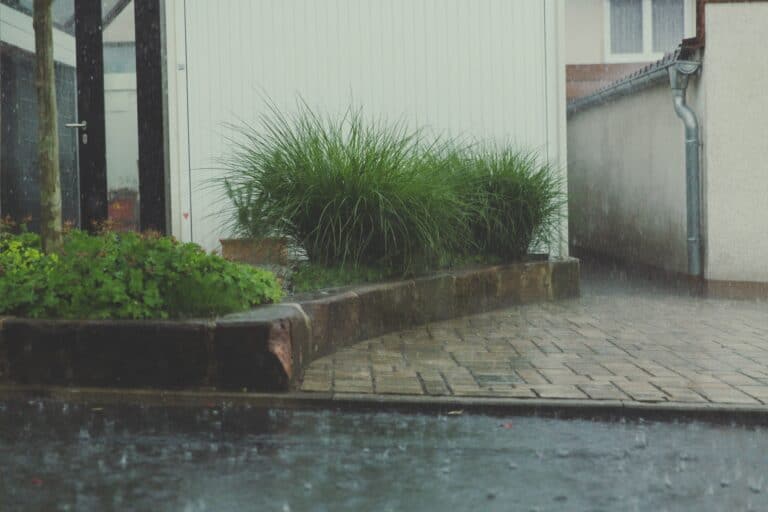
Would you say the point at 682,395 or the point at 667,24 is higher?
the point at 667,24

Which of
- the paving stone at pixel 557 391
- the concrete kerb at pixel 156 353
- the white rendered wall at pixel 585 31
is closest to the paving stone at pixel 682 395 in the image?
the paving stone at pixel 557 391

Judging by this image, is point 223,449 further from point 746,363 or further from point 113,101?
point 113,101

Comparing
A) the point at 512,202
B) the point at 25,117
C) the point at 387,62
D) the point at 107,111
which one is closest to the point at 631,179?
the point at 387,62

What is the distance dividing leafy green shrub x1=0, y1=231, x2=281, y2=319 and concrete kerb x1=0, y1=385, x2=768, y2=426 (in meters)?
0.43

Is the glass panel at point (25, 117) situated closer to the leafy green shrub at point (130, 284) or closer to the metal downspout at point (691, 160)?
the leafy green shrub at point (130, 284)

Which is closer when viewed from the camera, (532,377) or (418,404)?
(418,404)

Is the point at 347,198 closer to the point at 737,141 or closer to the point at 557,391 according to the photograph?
the point at 557,391

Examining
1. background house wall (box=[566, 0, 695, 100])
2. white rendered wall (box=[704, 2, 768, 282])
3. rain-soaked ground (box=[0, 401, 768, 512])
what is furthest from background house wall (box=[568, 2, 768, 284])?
rain-soaked ground (box=[0, 401, 768, 512])

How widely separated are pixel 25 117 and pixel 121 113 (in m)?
0.89

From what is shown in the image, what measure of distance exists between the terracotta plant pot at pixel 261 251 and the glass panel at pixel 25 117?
3.04m

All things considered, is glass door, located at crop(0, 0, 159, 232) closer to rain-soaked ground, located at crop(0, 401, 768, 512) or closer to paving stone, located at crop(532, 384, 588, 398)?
rain-soaked ground, located at crop(0, 401, 768, 512)

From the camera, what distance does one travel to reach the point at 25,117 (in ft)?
34.8

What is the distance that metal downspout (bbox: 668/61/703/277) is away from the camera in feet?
38.0

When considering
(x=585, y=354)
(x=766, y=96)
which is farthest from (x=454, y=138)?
(x=585, y=354)
